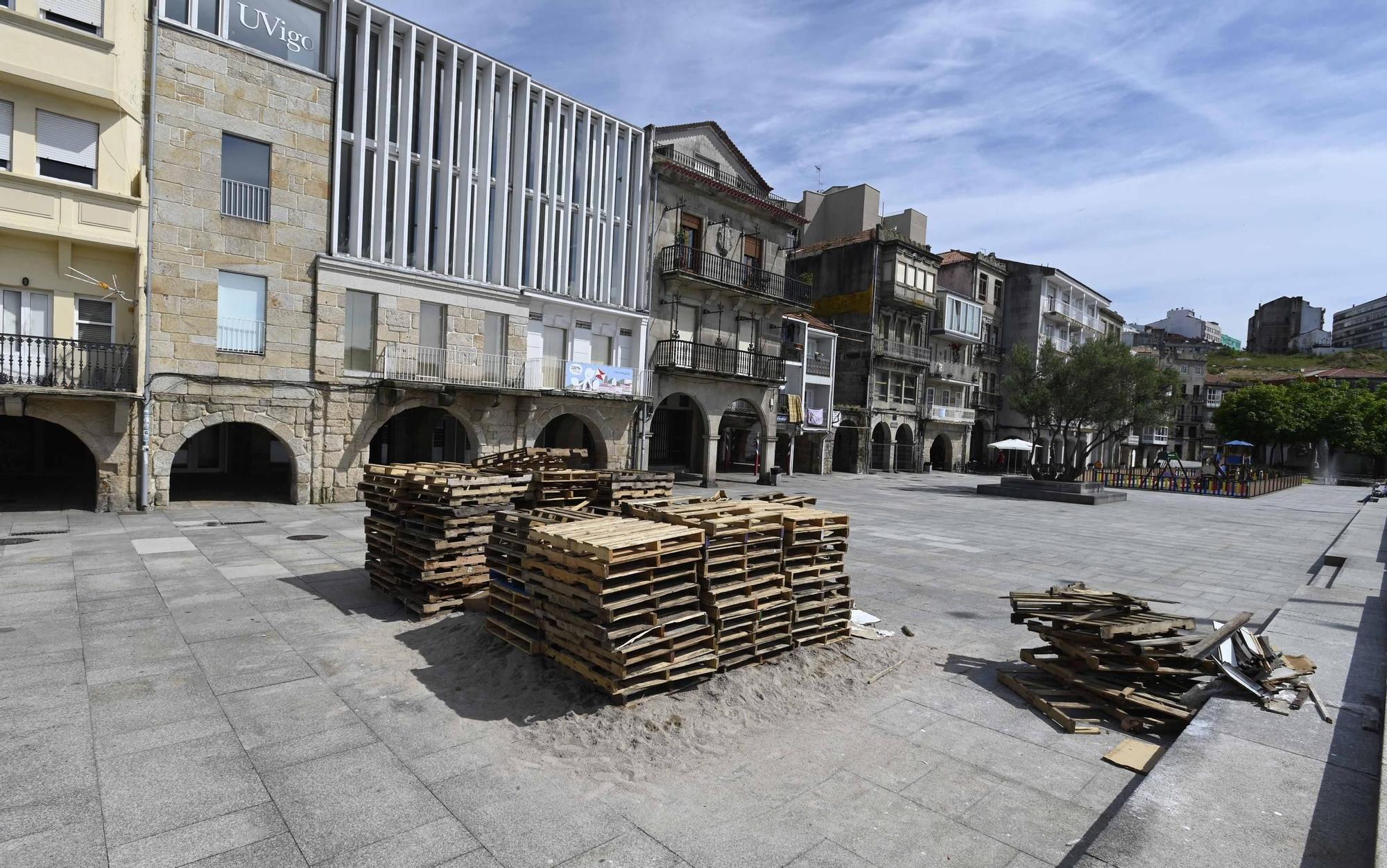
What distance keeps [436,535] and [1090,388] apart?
32.4 m

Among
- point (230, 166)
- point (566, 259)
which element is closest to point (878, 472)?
point (566, 259)

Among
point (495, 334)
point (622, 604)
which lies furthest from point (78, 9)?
point (622, 604)

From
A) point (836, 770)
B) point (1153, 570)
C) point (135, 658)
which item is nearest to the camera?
point (836, 770)

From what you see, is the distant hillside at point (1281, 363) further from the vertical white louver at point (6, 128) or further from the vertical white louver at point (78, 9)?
the vertical white louver at point (6, 128)

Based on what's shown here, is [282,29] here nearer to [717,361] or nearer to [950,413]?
[717,361]

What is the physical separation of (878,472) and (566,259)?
28.2 meters

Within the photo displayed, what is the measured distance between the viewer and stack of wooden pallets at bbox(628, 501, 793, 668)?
709cm

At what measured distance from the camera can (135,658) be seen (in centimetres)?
729

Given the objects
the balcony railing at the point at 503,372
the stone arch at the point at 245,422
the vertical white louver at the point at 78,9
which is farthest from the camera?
the balcony railing at the point at 503,372

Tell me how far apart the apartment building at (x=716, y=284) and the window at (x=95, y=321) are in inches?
665

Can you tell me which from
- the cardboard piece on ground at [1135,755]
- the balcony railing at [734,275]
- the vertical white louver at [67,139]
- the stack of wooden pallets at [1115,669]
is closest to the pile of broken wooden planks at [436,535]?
the stack of wooden pallets at [1115,669]

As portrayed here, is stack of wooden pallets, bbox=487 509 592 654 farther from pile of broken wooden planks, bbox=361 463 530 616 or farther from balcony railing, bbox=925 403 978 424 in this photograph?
balcony railing, bbox=925 403 978 424

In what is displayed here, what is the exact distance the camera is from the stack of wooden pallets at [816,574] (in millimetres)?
7991

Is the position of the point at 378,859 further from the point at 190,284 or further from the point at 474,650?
the point at 190,284
